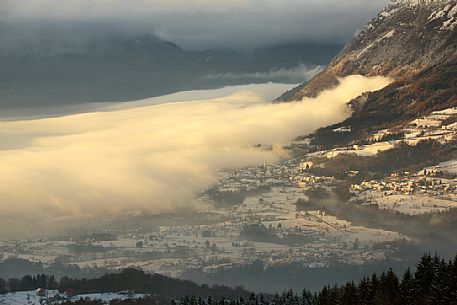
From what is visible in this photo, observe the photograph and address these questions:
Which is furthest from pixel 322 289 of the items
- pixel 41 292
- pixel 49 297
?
pixel 41 292

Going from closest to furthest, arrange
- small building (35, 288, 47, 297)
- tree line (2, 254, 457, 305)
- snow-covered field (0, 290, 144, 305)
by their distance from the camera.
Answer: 1. tree line (2, 254, 457, 305)
2. snow-covered field (0, 290, 144, 305)
3. small building (35, 288, 47, 297)

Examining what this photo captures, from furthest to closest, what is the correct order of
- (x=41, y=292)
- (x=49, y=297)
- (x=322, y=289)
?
(x=41, y=292) < (x=49, y=297) < (x=322, y=289)

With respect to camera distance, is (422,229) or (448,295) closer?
(448,295)

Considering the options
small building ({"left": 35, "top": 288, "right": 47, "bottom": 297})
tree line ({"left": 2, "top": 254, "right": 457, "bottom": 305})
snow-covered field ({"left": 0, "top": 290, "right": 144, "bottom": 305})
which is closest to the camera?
tree line ({"left": 2, "top": 254, "right": 457, "bottom": 305})

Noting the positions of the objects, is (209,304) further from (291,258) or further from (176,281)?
(291,258)

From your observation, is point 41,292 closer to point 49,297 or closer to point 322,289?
point 49,297

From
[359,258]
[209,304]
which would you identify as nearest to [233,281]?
[359,258]

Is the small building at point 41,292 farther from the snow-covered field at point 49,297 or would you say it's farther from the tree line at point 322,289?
the tree line at point 322,289

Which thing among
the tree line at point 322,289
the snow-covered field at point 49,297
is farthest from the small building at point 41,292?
the tree line at point 322,289

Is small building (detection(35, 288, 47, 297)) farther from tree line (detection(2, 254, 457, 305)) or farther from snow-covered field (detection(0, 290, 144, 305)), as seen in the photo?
tree line (detection(2, 254, 457, 305))

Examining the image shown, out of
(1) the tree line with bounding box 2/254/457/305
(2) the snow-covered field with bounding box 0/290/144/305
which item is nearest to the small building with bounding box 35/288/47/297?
(2) the snow-covered field with bounding box 0/290/144/305

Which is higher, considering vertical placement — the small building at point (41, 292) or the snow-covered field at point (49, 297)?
the small building at point (41, 292)
